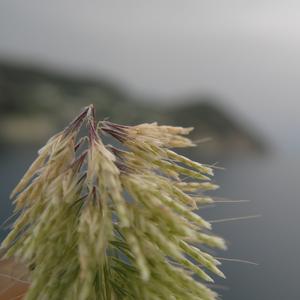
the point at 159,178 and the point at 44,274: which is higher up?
the point at 159,178

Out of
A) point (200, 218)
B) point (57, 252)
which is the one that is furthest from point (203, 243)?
point (57, 252)

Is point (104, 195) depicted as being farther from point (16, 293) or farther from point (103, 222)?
point (16, 293)

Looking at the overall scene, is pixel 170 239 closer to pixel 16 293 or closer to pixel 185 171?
pixel 185 171

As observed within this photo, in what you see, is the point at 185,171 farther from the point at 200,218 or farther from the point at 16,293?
the point at 16,293

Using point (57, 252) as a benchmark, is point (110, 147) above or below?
above

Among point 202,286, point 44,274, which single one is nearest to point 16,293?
point 44,274
